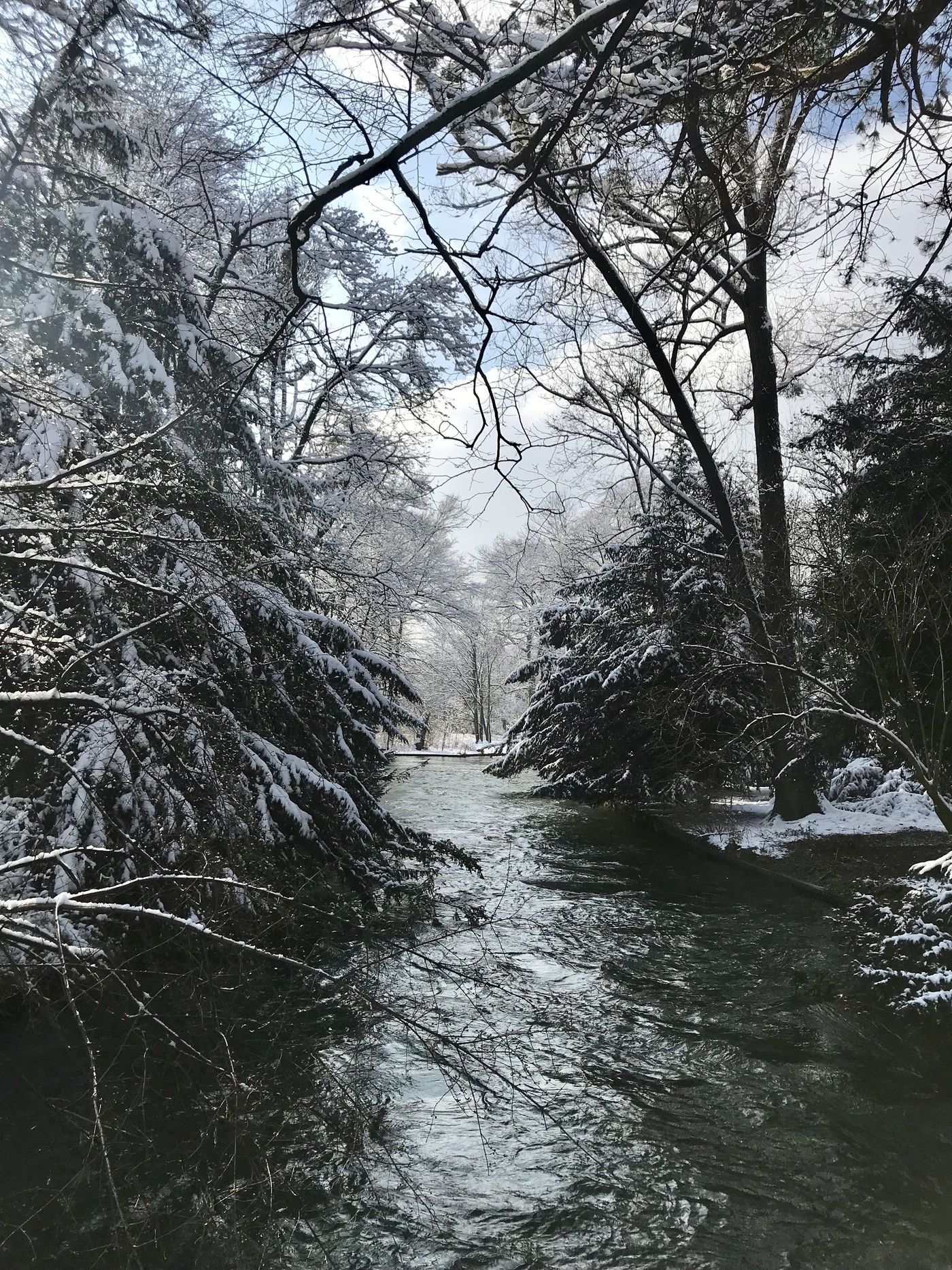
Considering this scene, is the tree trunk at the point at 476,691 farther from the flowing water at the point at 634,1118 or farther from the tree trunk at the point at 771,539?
the flowing water at the point at 634,1118

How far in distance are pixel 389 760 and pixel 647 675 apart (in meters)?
6.20

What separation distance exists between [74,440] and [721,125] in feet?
→ 13.2

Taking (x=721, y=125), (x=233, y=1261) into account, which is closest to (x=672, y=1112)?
(x=233, y=1261)

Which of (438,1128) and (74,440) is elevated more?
(74,440)

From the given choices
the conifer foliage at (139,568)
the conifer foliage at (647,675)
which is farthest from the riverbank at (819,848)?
the conifer foliage at (139,568)

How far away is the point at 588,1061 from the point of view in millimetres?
5438

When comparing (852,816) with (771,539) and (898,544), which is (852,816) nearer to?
(771,539)

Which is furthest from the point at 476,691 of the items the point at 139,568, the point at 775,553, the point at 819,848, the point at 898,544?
the point at 139,568

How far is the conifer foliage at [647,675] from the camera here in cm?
1275

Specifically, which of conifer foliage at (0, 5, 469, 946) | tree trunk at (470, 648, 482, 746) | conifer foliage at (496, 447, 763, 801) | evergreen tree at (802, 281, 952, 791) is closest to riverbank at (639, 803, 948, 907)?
conifer foliage at (496, 447, 763, 801)

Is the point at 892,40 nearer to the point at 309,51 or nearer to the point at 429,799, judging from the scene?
the point at 309,51

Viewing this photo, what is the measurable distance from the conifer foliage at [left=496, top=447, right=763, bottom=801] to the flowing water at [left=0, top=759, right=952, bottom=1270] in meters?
4.86

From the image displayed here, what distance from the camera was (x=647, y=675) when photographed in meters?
13.8

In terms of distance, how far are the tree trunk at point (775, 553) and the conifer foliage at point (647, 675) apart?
62cm
